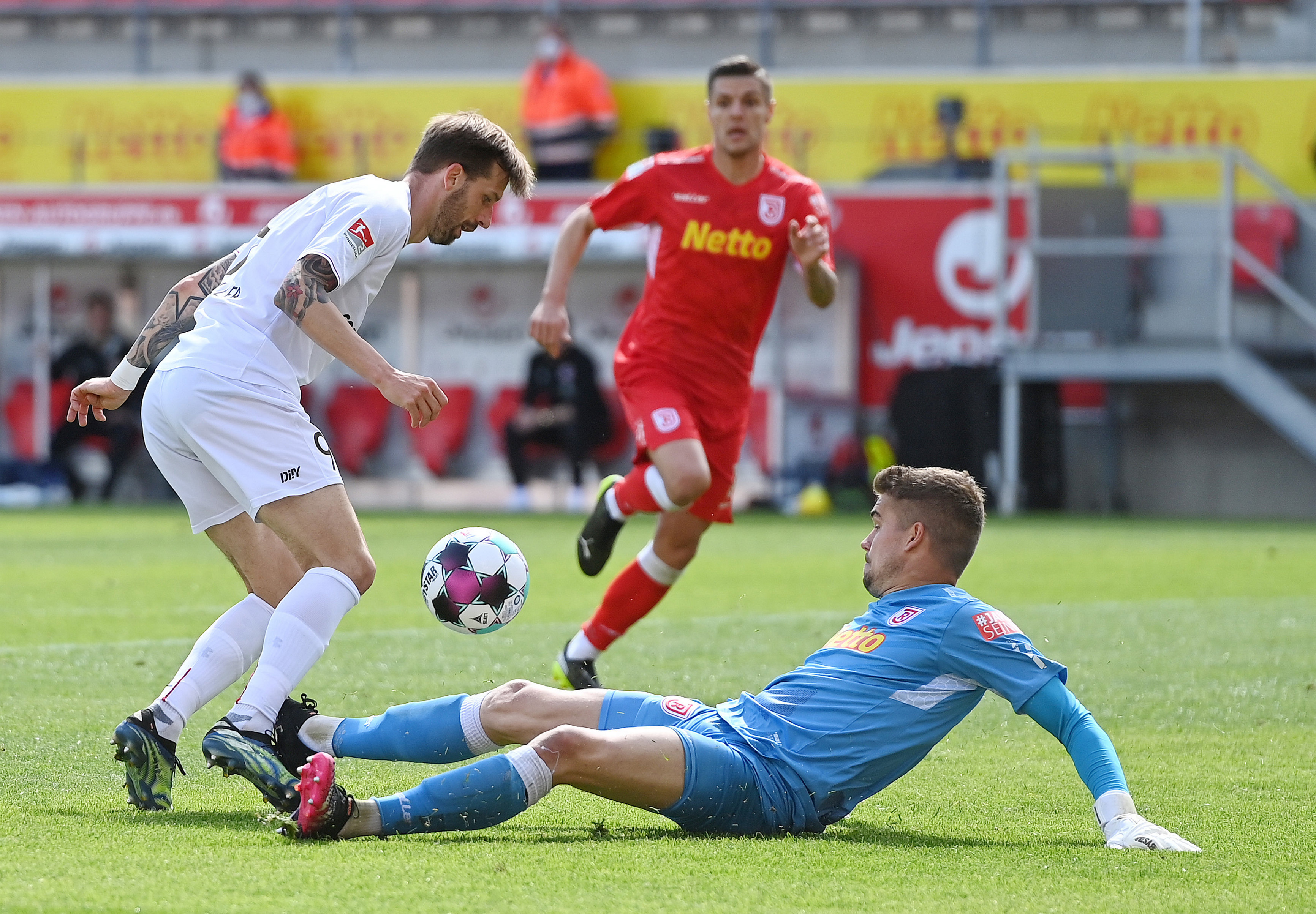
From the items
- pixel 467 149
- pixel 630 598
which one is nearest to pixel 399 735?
pixel 467 149

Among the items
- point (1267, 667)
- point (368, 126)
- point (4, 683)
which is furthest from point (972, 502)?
point (368, 126)

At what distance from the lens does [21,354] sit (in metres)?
20.4

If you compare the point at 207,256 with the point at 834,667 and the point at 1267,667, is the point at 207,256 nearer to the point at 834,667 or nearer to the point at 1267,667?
the point at 1267,667

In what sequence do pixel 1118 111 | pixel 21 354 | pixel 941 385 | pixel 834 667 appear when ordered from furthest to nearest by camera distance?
pixel 21 354 → pixel 1118 111 → pixel 941 385 → pixel 834 667

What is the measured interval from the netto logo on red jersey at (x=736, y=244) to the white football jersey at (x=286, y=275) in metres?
2.55

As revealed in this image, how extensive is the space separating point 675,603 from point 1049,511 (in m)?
8.83

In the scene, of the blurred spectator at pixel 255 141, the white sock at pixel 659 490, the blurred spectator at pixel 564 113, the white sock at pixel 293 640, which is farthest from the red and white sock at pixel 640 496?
the blurred spectator at pixel 255 141

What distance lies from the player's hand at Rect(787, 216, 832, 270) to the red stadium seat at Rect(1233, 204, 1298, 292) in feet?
39.9

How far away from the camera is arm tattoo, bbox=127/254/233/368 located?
185 inches

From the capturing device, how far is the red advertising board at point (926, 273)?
18.0m

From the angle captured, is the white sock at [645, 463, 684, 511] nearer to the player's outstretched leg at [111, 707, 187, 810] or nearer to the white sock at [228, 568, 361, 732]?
the white sock at [228, 568, 361, 732]

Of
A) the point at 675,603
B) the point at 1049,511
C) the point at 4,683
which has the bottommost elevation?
the point at 1049,511

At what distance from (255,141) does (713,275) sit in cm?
1419

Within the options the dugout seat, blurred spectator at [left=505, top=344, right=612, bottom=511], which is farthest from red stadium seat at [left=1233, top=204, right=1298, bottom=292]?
blurred spectator at [left=505, top=344, right=612, bottom=511]
